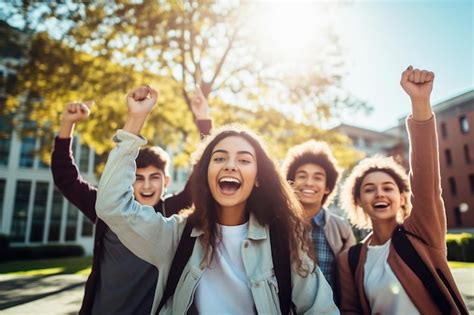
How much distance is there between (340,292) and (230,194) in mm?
1360

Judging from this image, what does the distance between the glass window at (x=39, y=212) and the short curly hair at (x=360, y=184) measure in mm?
25918

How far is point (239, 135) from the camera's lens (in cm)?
245

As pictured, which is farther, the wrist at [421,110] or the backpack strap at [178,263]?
the wrist at [421,110]

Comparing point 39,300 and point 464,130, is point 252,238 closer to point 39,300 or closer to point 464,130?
point 39,300

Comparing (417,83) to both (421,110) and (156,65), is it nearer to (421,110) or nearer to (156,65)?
(421,110)

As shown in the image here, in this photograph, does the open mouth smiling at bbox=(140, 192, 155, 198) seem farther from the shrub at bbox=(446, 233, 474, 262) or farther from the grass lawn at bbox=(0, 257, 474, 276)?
the shrub at bbox=(446, 233, 474, 262)

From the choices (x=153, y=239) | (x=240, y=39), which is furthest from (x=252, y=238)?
(x=240, y=39)

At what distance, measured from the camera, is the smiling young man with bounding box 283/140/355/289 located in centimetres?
334

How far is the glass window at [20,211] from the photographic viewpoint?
23922 mm

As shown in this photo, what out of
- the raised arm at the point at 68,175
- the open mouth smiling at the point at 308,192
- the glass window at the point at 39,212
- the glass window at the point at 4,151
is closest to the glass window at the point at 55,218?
the glass window at the point at 39,212

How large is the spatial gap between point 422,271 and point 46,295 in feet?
21.2

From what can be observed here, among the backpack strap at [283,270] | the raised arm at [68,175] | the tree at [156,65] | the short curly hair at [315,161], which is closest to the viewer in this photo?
the backpack strap at [283,270]

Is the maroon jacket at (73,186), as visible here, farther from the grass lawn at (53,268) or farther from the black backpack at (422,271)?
the grass lawn at (53,268)

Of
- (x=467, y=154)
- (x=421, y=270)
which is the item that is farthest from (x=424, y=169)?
(x=467, y=154)
